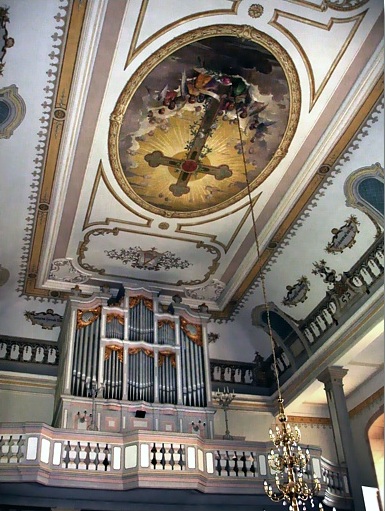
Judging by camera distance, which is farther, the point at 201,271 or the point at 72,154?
the point at 201,271

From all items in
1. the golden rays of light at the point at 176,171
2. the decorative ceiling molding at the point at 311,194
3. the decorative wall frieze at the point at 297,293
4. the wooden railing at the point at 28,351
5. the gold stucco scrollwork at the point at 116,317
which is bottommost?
the wooden railing at the point at 28,351

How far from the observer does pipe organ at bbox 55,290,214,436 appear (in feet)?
39.2

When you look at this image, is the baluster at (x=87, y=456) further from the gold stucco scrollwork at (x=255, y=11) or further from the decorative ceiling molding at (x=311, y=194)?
the gold stucco scrollwork at (x=255, y=11)

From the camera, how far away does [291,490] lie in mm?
7980

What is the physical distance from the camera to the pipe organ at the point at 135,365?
12.0 meters

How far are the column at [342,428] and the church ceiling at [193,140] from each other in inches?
64.6

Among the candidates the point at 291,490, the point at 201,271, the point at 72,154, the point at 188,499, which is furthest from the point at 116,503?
the point at 72,154

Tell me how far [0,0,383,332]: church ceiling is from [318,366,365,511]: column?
164 centimetres

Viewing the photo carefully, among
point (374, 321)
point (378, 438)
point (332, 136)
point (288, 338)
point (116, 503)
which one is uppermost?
point (332, 136)

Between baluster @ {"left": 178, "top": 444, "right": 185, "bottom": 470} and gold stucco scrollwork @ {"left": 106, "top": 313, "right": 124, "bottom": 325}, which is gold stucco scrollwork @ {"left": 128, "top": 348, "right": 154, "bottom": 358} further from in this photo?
baluster @ {"left": 178, "top": 444, "right": 185, "bottom": 470}

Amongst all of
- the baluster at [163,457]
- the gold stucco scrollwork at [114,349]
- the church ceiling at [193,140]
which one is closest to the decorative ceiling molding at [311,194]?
the church ceiling at [193,140]

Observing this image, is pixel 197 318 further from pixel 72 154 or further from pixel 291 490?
pixel 291 490

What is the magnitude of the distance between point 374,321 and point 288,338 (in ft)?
10.4

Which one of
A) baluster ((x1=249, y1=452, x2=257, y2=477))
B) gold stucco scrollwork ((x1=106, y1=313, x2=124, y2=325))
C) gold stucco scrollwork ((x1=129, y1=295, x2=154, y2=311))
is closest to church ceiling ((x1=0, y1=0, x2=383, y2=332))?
gold stucco scrollwork ((x1=129, y1=295, x2=154, y2=311))
